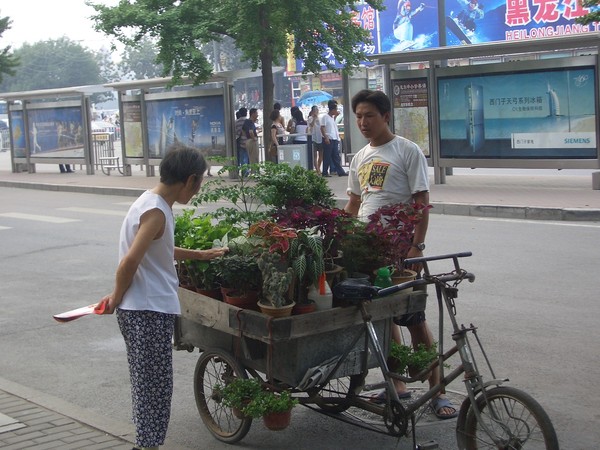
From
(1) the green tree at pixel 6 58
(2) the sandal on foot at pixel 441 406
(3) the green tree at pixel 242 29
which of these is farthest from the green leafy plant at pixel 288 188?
(1) the green tree at pixel 6 58

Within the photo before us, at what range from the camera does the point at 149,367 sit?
425 centimetres

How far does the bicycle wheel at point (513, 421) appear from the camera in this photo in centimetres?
389

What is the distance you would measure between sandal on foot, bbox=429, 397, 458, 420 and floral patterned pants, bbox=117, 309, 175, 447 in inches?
61.4

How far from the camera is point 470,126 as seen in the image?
17297 millimetres

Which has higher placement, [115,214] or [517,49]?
[517,49]

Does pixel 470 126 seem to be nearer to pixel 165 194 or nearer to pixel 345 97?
pixel 345 97

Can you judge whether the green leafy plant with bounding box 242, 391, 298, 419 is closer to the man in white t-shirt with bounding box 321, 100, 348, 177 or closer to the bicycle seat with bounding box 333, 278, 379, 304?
the bicycle seat with bounding box 333, 278, 379, 304

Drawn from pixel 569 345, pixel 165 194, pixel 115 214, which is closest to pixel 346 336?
pixel 165 194

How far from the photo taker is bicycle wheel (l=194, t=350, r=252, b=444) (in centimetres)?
485

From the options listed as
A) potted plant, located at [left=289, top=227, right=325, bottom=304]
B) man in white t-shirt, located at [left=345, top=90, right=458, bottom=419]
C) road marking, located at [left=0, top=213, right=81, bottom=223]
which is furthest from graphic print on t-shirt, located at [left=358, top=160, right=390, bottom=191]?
road marking, located at [left=0, top=213, right=81, bottom=223]

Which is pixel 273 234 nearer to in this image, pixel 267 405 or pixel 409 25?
pixel 267 405

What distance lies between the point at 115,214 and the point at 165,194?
12.4m

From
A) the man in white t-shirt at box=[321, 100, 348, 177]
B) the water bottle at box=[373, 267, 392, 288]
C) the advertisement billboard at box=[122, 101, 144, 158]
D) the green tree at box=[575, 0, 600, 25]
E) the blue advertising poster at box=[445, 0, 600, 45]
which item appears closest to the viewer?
the water bottle at box=[373, 267, 392, 288]

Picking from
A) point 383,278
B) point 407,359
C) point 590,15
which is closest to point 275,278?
point 383,278
